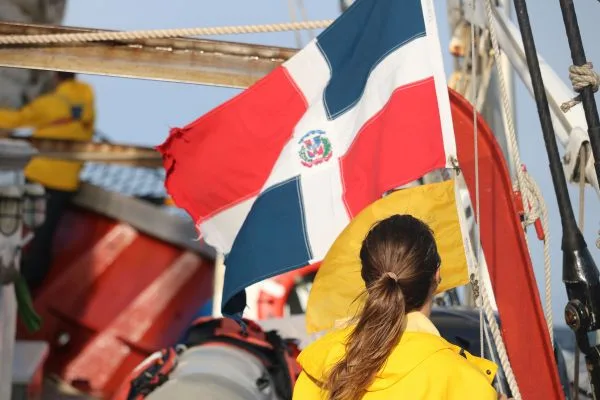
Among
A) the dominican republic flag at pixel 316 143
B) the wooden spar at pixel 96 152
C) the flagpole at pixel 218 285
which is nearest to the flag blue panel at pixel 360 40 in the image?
the dominican republic flag at pixel 316 143

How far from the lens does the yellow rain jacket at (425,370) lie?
229 centimetres

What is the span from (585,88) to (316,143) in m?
0.88

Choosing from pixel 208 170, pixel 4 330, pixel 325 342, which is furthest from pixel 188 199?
pixel 4 330

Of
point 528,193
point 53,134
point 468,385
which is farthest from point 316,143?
point 53,134

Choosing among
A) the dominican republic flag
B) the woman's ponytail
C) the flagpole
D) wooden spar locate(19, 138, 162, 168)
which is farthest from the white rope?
the flagpole

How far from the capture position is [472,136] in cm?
375

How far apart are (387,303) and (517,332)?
1263 mm

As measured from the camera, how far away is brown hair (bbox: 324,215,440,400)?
2354 mm

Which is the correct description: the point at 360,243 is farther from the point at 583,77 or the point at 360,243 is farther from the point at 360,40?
the point at 583,77

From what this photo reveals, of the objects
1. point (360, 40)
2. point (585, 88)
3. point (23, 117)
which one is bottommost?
point (585, 88)

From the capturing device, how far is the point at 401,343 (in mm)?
2379

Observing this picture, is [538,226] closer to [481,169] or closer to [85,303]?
[481,169]

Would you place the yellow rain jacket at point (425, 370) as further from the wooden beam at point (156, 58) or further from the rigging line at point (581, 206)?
the wooden beam at point (156, 58)

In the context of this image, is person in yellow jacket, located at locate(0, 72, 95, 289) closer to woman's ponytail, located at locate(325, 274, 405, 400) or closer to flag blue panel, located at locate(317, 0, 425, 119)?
flag blue panel, located at locate(317, 0, 425, 119)
